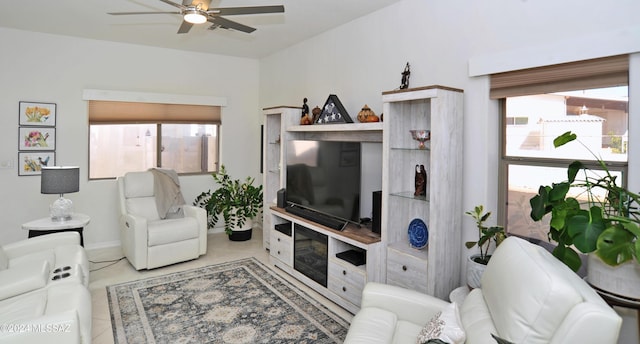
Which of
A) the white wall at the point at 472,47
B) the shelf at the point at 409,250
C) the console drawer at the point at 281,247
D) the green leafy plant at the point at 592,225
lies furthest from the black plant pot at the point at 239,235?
the green leafy plant at the point at 592,225

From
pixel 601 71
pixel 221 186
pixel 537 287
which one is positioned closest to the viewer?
pixel 537 287

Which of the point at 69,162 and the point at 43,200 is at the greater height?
the point at 69,162

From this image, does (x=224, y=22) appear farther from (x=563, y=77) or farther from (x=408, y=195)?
(x=563, y=77)

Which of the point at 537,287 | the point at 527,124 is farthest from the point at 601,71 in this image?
the point at 537,287

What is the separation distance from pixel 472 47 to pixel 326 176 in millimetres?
1682

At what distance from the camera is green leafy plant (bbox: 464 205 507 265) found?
240cm

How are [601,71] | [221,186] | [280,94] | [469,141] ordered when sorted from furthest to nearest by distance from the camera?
[221,186] < [280,94] < [469,141] < [601,71]

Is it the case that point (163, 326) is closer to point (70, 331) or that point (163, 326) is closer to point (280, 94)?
point (70, 331)

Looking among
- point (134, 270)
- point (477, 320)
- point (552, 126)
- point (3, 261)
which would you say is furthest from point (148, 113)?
point (477, 320)

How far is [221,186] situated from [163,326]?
3094 mm

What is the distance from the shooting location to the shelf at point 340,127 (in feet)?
10.4

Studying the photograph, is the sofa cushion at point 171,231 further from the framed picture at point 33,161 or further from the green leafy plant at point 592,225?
the green leafy plant at point 592,225

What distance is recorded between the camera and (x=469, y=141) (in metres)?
2.79

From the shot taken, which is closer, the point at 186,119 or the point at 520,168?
the point at 520,168
